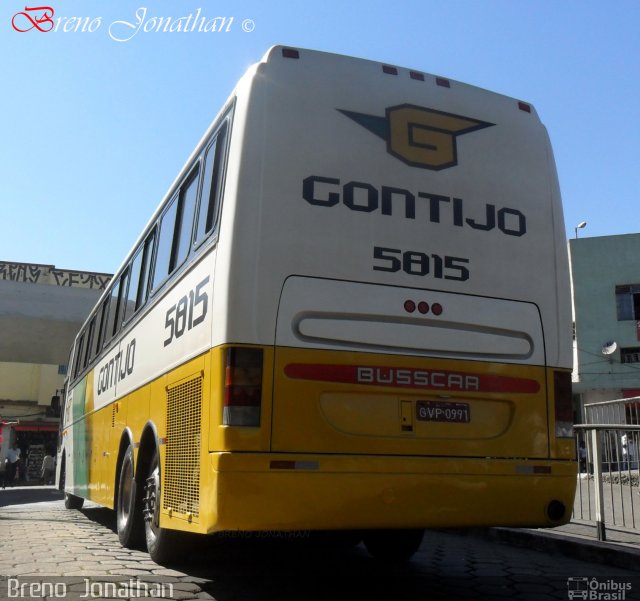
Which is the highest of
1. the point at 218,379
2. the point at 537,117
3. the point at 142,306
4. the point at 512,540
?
the point at 537,117

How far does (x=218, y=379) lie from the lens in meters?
4.22

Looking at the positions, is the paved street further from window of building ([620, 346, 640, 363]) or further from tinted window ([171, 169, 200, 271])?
window of building ([620, 346, 640, 363])

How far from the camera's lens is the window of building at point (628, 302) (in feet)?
96.9

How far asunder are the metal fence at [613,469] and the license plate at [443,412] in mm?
3220

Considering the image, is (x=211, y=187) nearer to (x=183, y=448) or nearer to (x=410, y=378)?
(x=183, y=448)

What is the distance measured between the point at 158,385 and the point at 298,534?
1596mm

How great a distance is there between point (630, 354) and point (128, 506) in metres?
26.4

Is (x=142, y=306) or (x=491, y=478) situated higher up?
(x=142, y=306)

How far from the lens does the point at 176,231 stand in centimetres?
612

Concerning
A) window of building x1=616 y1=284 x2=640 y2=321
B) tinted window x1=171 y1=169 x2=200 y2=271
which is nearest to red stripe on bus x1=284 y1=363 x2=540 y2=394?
tinted window x1=171 y1=169 x2=200 y2=271

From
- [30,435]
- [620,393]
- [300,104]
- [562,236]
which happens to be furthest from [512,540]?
[30,435]

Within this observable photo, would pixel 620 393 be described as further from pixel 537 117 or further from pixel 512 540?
pixel 537 117

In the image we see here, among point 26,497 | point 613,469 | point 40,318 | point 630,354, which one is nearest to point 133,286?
point 613,469

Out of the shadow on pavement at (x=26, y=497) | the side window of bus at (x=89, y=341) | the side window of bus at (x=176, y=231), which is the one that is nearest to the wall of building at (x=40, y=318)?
the shadow on pavement at (x=26, y=497)
